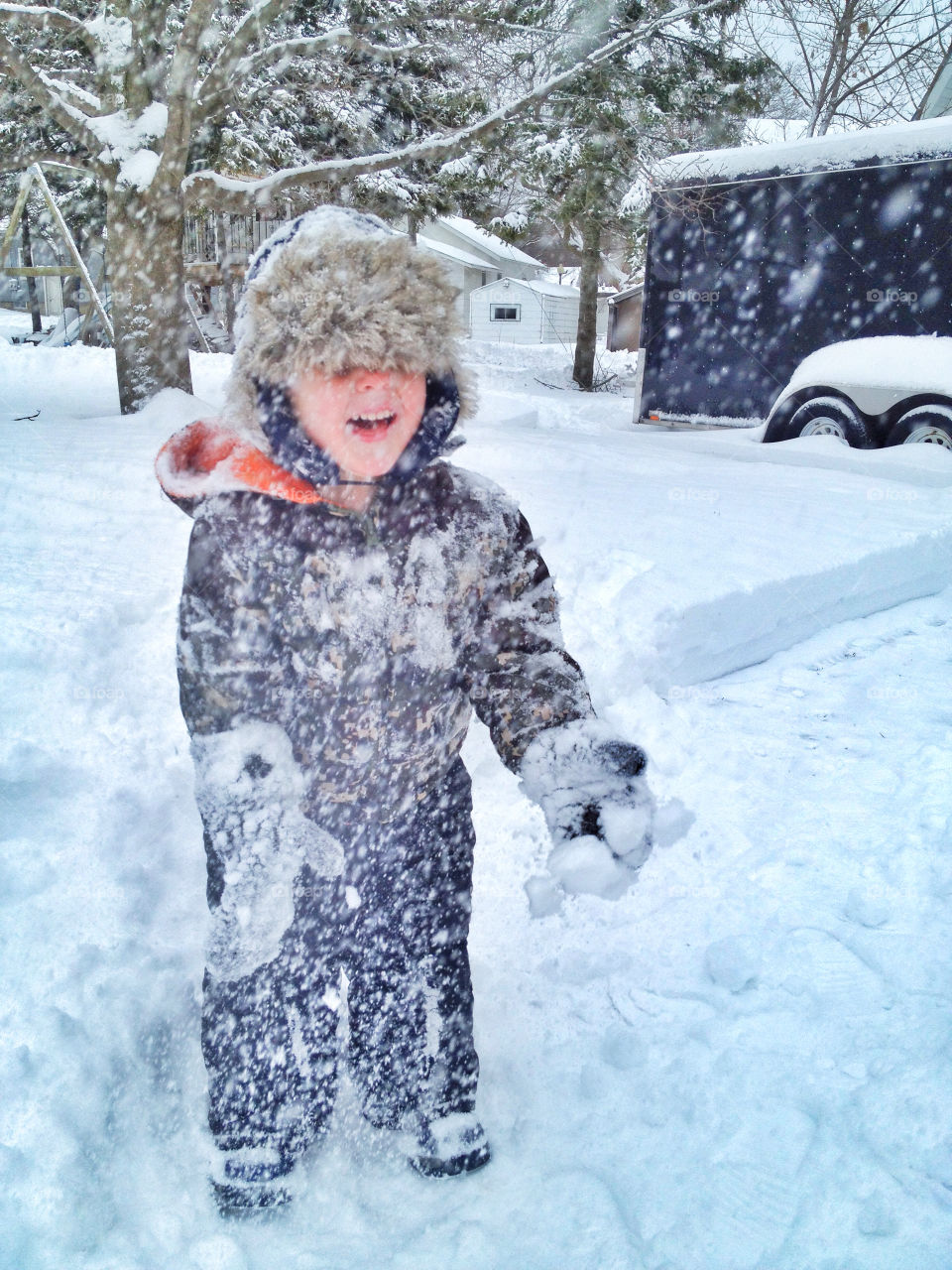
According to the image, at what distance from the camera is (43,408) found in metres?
8.09

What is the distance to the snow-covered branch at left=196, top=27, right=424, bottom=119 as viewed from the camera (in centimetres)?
768

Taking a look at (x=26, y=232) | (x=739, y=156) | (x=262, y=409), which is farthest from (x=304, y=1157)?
(x=26, y=232)

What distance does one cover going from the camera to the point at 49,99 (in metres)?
7.45

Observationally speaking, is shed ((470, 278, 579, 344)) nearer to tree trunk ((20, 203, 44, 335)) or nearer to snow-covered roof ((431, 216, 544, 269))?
snow-covered roof ((431, 216, 544, 269))

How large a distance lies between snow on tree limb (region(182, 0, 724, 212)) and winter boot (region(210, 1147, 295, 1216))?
825 cm

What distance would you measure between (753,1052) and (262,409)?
172 cm

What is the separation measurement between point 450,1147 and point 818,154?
9.49 meters

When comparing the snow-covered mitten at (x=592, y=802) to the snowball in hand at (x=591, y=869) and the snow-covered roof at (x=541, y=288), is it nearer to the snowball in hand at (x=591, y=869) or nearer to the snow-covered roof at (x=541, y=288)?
the snowball in hand at (x=591, y=869)

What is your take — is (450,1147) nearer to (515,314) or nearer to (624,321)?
(515,314)

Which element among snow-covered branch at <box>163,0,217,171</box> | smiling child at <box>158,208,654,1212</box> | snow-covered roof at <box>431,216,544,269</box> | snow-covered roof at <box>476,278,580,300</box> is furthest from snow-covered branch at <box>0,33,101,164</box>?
snow-covered roof at <box>431,216,544,269</box>

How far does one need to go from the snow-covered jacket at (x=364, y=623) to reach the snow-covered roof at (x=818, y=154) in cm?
801

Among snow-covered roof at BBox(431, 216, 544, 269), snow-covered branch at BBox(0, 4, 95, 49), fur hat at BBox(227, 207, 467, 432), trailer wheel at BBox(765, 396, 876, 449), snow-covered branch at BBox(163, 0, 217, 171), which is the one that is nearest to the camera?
fur hat at BBox(227, 207, 467, 432)

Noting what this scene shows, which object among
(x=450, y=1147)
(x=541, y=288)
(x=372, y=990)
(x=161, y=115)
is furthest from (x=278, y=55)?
(x=541, y=288)

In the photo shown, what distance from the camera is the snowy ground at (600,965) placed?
1611 millimetres
